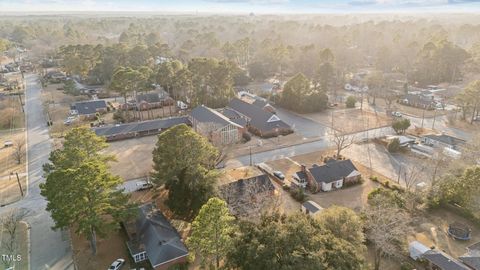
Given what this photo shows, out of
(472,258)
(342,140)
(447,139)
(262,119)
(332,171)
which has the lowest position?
(472,258)

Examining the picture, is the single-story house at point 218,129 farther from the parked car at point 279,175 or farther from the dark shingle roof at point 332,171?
the dark shingle roof at point 332,171

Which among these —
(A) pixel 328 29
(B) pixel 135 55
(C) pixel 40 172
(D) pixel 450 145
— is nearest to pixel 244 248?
(C) pixel 40 172

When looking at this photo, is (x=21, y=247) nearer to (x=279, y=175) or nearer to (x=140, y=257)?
(x=140, y=257)

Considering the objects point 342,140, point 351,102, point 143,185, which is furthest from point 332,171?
point 351,102

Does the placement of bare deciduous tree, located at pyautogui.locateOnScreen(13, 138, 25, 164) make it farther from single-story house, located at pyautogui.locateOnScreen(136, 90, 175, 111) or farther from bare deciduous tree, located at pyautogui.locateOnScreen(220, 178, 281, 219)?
bare deciduous tree, located at pyautogui.locateOnScreen(220, 178, 281, 219)

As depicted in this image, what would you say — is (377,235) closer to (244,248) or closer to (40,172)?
(244,248)

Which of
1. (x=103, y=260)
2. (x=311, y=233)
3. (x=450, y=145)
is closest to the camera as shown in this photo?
(x=311, y=233)

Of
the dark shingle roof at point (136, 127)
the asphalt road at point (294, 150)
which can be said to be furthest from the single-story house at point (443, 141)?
the dark shingle roof at point (136, 127)
